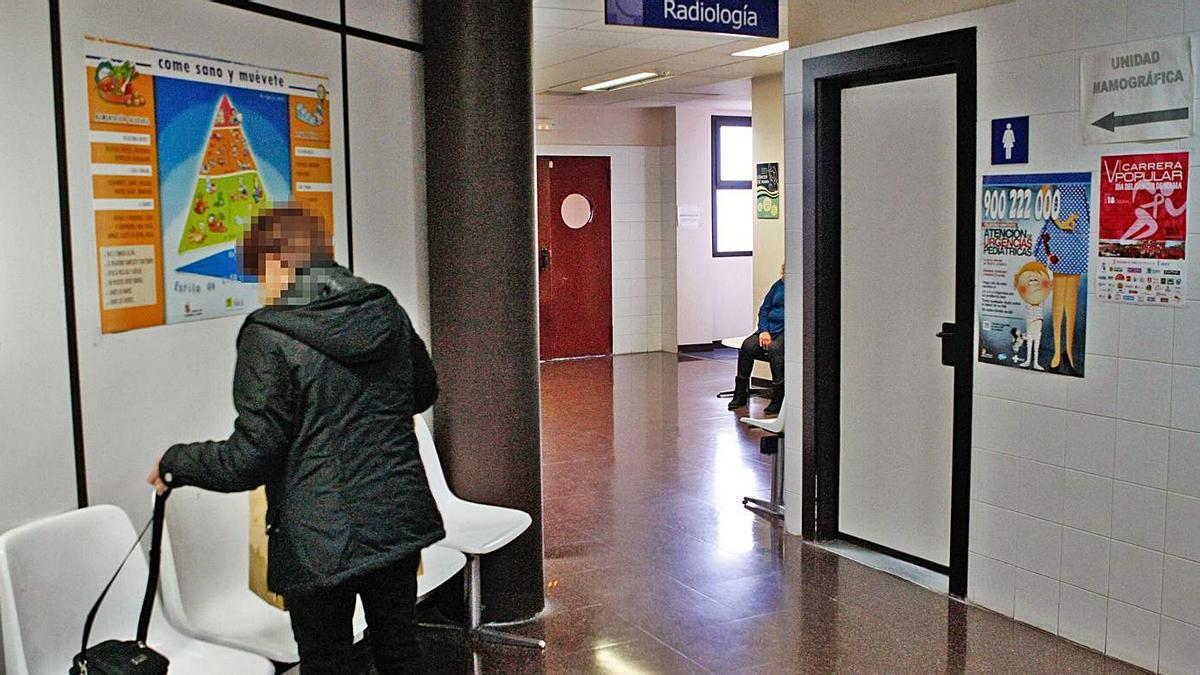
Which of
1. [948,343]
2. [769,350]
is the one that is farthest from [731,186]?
[948,343]

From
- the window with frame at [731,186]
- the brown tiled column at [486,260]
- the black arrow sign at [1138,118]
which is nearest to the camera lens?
the black arrow sign at [1138,118]

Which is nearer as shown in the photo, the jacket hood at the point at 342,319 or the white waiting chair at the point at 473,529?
the jacket hood at the point at 342,319

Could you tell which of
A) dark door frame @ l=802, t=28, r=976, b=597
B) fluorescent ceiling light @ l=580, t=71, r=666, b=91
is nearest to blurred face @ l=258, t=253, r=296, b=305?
dark door frame @ l=802, t=28, r=976, b=597

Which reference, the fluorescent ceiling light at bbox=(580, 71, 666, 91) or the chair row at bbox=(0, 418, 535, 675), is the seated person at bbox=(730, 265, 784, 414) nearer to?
the fluorescent ceiling light at bbox=(580, 71, 666, 91)

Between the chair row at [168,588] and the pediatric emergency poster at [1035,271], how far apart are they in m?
2.20

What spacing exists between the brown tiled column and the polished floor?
41 centimetres

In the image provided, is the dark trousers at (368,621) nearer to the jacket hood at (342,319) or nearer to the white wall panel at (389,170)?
the jacket hood at (342,319)

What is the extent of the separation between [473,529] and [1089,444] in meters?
2.29

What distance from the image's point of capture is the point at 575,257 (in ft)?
41.1

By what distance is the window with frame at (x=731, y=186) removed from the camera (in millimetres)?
12781

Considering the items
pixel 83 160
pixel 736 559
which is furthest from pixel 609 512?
pixel 83 160

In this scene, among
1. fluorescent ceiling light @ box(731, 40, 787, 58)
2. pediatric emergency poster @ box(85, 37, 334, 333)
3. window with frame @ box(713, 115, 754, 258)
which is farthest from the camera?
window with frame @ box(713, 115, 754, 258)

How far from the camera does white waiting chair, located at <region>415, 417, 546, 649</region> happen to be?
421 centimetres

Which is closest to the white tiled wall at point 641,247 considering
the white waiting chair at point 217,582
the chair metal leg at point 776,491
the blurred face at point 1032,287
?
the chair metal leg at point 776,491
